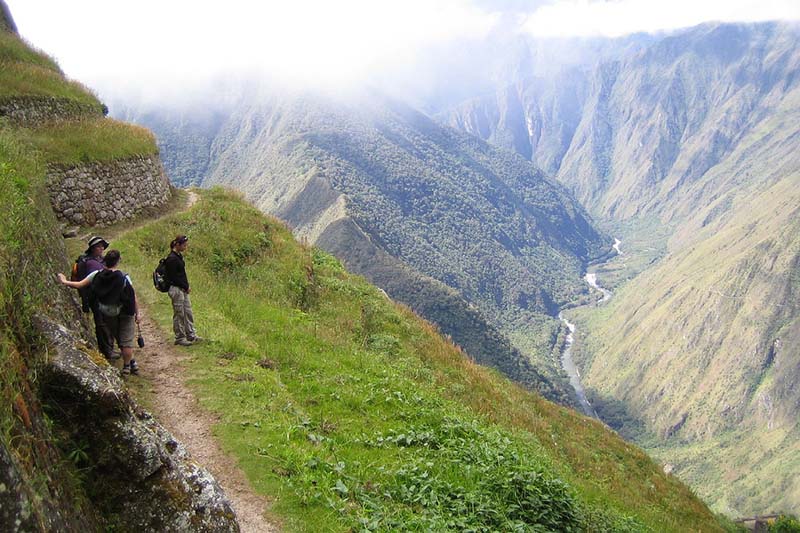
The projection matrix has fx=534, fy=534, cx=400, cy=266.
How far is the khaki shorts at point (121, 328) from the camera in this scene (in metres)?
9.52

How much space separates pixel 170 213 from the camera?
75.2 feet

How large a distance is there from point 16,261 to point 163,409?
12.4 ft

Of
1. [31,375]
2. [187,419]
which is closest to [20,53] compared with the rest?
Result: [187,419]

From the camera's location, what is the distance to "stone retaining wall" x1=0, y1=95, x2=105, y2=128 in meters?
20.0

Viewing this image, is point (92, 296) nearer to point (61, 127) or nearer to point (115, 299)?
point (115, 299)

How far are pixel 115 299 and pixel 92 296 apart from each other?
1.16 ft

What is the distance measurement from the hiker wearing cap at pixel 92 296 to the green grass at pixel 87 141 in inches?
385

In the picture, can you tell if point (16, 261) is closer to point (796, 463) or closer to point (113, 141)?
point (113, 141)

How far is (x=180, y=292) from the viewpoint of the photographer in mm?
11555

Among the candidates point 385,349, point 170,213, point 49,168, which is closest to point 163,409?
point 385,349

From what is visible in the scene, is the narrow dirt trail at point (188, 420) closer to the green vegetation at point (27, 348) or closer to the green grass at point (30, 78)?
the green vegetation at point (27, 348)

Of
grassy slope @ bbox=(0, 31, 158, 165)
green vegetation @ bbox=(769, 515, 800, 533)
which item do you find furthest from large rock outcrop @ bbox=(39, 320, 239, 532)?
green vegetation @ bbox=(769, 515, 800, 533)

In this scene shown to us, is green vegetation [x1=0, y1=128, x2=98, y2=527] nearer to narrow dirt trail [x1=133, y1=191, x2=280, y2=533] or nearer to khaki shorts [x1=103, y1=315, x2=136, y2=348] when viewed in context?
khaki shorts [x1=103, y1=315, x2=136, y2=348]

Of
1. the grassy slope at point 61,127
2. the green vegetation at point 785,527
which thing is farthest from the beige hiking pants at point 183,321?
the green vegetation at point 785,527
